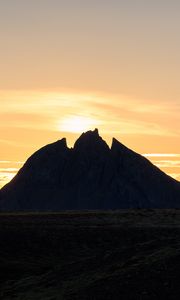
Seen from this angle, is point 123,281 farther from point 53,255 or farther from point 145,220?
point 145,220

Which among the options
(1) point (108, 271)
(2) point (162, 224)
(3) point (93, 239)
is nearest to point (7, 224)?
(3) point (93, 239)

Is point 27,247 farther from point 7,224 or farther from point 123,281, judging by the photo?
point 123,281

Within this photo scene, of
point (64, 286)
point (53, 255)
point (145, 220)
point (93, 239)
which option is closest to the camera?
point (64, 286)

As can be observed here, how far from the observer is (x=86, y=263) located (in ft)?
161

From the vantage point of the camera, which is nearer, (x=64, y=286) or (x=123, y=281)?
(x=123, y=281)

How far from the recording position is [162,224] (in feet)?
313

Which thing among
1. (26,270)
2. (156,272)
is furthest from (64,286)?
(26,270)

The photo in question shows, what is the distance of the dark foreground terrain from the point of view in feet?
118

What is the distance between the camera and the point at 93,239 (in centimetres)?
7662

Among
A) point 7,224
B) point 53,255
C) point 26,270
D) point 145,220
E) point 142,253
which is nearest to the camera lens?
point 142,253

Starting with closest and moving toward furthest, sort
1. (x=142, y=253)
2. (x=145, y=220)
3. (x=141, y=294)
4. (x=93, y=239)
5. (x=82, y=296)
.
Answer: (x=141, y=294), (x=82, y=296), (x=142, y=253), (x=93, y=239), (x=145, y=220)

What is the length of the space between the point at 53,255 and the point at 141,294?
31.9m

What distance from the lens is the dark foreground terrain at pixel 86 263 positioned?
36.0 metres

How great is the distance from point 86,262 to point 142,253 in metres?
5.16
